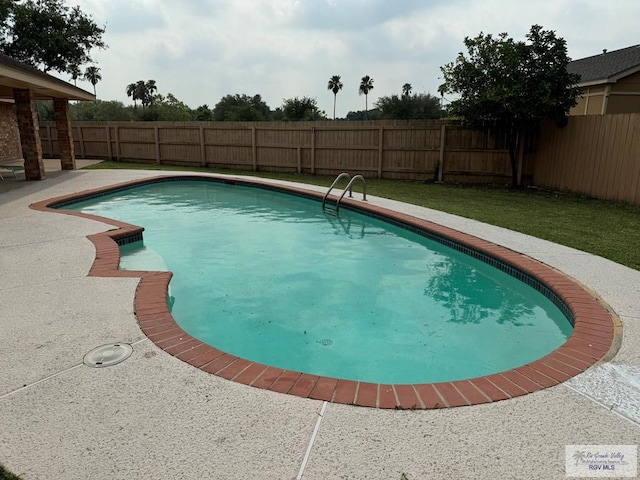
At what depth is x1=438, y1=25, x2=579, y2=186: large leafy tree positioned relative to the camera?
11773 millimetres

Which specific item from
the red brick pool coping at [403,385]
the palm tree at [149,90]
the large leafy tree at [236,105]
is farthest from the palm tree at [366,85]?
the red brick pool coping at [403,385]

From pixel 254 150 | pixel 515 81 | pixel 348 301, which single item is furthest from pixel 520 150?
pixel 348 301

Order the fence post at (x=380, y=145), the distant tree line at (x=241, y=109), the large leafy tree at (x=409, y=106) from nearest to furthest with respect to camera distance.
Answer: the fence post at (x=380, y=145) < the distant tree line at (x=241, y=109) < the large leafy tree at (x=409, y=106)

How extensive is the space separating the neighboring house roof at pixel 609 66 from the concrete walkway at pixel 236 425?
683 inches

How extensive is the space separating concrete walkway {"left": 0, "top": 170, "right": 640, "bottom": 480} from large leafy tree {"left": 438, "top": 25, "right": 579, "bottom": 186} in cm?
1016

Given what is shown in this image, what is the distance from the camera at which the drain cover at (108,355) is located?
2.80 m

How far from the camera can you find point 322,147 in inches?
629

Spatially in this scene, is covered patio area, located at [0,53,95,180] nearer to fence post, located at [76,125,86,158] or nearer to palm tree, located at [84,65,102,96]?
fence post, located at [76,125,86,158]

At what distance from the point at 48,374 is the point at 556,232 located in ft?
23.6

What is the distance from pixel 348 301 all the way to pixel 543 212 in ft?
20.0

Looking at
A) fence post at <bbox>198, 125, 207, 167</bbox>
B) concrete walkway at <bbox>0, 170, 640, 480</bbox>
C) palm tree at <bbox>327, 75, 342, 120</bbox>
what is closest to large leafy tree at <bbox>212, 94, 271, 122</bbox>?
palm tree at <bbox>327, 75, 342, 120</bbox>

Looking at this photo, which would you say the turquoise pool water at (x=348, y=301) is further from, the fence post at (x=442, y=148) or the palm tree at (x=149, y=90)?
the palm tree at (x=149, y=90)

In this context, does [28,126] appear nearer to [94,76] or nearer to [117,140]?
[117,140]

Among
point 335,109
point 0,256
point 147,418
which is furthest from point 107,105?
point 147,418
